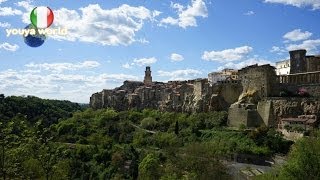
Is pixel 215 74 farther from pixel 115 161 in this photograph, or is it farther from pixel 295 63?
pixel 115 161

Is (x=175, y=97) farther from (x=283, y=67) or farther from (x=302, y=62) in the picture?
(x=302, y=62)

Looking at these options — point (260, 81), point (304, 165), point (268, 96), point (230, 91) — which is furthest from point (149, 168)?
point (304, 165)

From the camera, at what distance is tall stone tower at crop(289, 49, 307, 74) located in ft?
169

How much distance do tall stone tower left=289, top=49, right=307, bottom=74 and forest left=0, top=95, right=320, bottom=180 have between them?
9900 mm

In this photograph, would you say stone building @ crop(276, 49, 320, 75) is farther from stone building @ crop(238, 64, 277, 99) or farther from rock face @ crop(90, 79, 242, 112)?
rock face @ crop(90, 79, 242, 112)

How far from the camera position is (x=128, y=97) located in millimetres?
89375

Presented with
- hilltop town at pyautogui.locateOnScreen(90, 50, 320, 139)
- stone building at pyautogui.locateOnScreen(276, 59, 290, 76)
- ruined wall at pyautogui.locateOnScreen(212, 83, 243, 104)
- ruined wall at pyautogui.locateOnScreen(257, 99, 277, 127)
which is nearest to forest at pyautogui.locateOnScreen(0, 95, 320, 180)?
hilltop town at pyautogui.locateOnScreen(90, 50, 320, 139)

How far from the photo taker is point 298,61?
171ft

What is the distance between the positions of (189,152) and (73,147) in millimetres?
28062

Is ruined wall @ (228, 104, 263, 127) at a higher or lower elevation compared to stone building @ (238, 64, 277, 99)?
lower

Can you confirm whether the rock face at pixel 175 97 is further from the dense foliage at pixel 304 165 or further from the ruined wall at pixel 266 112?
the dense foliage at pixel 304 165

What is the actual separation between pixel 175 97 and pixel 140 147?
18.2m

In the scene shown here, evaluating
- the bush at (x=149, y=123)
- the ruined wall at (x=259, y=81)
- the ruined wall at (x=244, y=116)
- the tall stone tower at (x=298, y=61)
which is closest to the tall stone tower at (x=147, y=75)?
the bush at (x=149, y=123)

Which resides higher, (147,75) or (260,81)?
(147,75)
